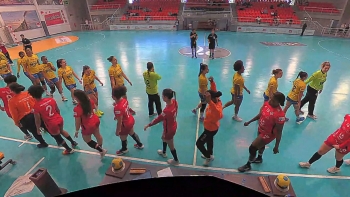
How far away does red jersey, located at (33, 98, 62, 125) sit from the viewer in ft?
13.5

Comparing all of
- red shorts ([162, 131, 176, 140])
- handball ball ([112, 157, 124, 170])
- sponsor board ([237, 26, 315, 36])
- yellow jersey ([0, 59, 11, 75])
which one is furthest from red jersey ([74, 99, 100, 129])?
sponsor board ([237, 26, 315, 36])

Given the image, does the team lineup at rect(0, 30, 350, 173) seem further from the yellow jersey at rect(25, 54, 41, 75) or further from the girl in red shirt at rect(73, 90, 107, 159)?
the yellow jersey at rect(25, 54, 41, 75)

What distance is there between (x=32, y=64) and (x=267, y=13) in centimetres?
2430

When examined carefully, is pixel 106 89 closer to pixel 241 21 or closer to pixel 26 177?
pixel 26 177

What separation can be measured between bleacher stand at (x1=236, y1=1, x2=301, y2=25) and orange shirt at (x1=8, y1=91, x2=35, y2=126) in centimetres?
2209

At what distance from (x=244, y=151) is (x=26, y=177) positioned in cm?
541

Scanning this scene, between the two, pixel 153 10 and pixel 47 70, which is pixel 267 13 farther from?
pixel 47 70

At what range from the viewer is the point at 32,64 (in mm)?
7148

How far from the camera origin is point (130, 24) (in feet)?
76.6

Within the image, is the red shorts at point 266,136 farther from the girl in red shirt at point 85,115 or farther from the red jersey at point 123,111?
the girl in red shirt at point 85,115

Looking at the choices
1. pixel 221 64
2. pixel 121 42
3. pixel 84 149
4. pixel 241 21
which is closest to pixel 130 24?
pixel 121 42

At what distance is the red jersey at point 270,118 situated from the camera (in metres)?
3.52

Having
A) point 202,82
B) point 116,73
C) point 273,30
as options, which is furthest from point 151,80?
point 273,30

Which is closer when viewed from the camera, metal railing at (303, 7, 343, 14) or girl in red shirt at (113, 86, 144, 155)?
girl in red shirt at (113, 86, 144, 155)
